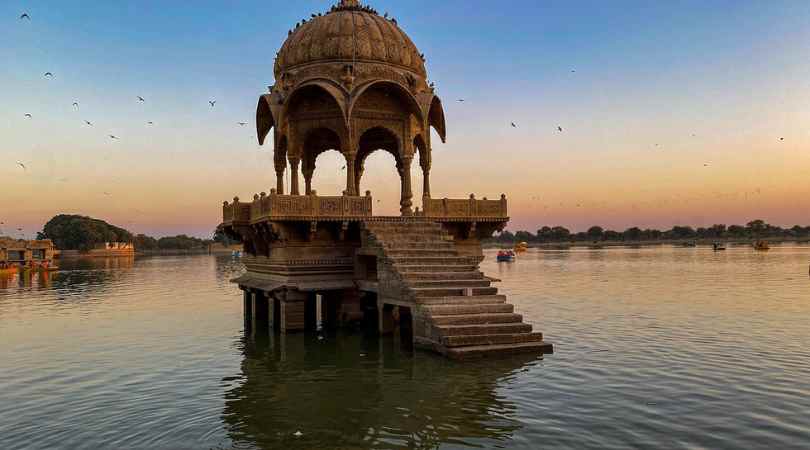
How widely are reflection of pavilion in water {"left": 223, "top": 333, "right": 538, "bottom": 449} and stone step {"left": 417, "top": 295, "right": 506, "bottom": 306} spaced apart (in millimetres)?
1376

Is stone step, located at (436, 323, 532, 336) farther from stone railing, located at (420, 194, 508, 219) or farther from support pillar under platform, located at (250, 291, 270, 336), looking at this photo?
support pillar under platform, located at (250, 291, 270, 336)

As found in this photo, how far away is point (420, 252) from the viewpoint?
19.9 metres

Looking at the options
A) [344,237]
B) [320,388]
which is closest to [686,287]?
[344,237]

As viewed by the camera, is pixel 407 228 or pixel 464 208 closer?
pixel 407 228

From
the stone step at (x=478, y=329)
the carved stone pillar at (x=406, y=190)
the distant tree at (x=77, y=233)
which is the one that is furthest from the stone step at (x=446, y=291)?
the distant tree at (x=77, y=233)

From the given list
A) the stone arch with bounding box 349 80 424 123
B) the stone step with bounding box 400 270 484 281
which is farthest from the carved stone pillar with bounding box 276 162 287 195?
the stone step with bounding box 400 270 484 281

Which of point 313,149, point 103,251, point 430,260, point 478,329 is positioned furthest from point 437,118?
point 103,251

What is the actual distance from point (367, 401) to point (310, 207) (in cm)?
944

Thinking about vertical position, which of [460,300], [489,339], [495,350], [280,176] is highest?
[280,176]

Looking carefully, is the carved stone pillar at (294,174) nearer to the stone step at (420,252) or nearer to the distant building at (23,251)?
the stone step at (420,252)

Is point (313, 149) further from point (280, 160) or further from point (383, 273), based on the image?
point (383, 273)

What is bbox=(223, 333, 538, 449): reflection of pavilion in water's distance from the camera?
10.6m

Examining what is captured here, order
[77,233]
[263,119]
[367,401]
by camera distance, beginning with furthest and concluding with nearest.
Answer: [77,233] → [263,119] → [367,401]

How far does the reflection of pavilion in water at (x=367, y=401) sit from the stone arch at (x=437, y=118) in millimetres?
11774
